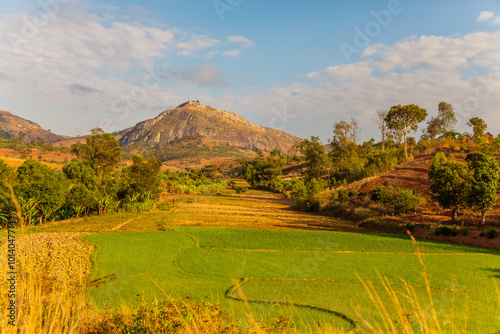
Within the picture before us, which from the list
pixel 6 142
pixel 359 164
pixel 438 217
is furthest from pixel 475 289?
pixel 6 142

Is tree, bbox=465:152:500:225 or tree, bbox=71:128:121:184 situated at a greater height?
tree, bbox=71:128:121:184

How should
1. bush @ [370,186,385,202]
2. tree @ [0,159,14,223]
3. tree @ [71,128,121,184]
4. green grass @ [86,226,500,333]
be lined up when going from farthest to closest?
tree @ [71,128,121,184]
bush @ [370,186,385,202]
tree @ [0,159,14,223]
green grass @ [86,226,500,333]

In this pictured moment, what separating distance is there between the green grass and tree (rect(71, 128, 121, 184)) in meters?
17.9

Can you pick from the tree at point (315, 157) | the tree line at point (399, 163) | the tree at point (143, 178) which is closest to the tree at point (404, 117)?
the tree line at point (399, 163)

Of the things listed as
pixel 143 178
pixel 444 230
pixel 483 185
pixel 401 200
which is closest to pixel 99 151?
pixel 143 178

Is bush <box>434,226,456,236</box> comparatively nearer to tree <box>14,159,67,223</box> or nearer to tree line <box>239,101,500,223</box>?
tree line <box>239,101,500,223</box>

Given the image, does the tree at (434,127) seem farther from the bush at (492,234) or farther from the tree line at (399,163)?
the bush at (492,234)

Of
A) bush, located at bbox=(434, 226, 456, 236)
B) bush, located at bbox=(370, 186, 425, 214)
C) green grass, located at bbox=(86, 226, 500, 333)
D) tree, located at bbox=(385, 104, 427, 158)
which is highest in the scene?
tree, located at bbox=(385, 104, 427, 158)

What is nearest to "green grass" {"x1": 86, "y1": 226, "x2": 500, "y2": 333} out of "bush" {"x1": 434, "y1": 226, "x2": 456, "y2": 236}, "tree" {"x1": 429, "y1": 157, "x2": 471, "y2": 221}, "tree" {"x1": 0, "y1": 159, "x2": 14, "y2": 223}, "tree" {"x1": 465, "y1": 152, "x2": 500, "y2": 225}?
"bush" {"x1": 434, "y1": 226, "x2": 456, "y2": 236}

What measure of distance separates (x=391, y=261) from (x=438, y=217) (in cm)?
1162

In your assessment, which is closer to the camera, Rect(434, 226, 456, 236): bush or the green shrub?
Rect(434, 226, 456, 236): bush

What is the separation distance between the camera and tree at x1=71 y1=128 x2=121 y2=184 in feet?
112

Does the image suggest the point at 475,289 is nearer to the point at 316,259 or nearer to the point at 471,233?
the point at 316,259

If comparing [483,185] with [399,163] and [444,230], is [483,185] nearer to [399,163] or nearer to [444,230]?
[444,230]
